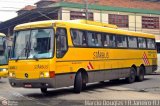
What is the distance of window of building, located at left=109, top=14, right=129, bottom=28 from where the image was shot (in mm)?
60281

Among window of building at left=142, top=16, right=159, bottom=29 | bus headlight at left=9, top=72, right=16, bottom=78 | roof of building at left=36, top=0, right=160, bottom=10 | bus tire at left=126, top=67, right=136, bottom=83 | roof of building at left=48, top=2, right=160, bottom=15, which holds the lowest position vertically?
bus tire at left=126, top=67, right=136, bottom=83

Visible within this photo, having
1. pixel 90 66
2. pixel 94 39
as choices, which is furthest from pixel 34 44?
pixel 94 39

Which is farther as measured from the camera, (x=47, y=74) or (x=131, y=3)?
(x=131, y=3)

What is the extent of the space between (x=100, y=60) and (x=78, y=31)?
2.28m

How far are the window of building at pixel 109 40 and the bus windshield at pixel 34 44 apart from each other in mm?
4542

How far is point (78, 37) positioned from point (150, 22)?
49.3 meters

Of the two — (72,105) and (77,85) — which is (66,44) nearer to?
(77,85)

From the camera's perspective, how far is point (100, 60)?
19.5 m

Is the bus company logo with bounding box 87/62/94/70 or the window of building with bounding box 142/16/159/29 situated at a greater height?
the window of building with bounding box 142/16/159/29

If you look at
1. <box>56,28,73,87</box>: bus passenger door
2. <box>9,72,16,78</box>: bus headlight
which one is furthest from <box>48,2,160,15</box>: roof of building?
<box>9,72,16,78</box>: bus headlight

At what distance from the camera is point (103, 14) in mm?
59156

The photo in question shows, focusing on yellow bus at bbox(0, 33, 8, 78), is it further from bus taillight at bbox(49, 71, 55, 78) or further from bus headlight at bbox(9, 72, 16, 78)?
bus taillight at bbox(49, 71, 55, 78)

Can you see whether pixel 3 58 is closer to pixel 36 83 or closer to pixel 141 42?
pixel 141 42

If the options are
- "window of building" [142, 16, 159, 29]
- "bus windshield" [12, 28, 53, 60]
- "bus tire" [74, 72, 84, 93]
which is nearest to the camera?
"bus windshield" [12, 28, 53, 60]
